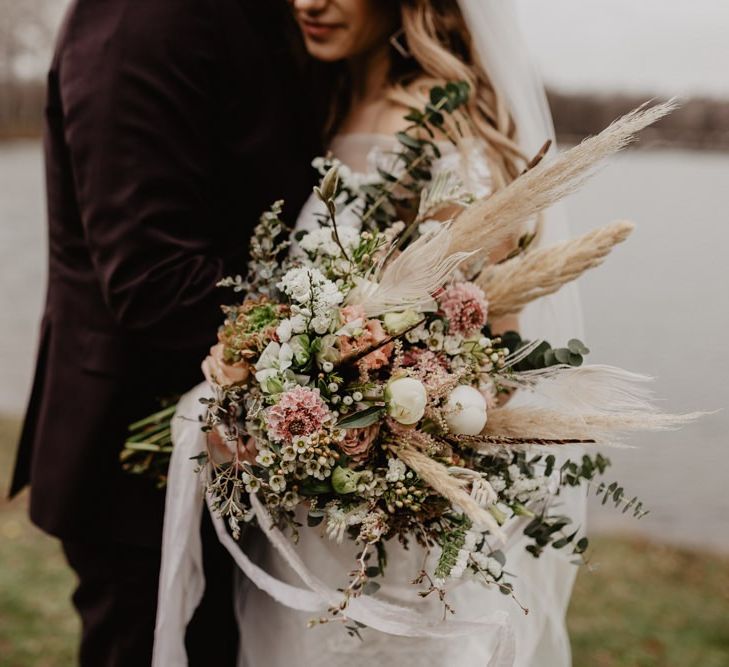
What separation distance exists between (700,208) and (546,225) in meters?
11.1

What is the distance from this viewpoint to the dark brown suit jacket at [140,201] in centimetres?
177

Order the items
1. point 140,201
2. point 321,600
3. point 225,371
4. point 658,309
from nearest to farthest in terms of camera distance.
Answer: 1. point 225,371
2. point 321,600
3. point 140,201
4. point 658,309

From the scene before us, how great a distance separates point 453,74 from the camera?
207 cm

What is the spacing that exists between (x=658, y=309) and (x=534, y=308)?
6.56 metres

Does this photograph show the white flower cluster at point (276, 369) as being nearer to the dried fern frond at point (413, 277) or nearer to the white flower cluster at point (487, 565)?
the dried fern frond at point (413, 277)

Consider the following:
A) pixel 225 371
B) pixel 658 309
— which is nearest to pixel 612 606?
pixel 225 371

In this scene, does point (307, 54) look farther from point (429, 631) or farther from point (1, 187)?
point (1, 187)

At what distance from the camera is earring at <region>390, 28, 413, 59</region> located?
2079 mm

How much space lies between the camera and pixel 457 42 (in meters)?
2.15

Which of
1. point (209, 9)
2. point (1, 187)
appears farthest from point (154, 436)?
point (1, 187)

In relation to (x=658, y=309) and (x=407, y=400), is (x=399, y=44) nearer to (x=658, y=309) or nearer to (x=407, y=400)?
(x=407, y=400)

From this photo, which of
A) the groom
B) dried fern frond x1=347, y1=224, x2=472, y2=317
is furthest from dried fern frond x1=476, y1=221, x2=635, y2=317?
the groom

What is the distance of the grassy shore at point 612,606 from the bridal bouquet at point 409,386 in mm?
2089

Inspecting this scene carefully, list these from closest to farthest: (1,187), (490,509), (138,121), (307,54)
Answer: (490,509) < (138,121) < (307,54) < (1,187)
